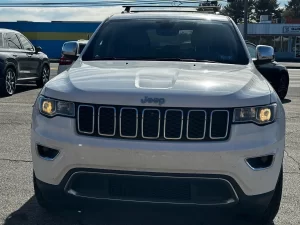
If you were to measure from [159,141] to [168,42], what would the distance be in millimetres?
1878

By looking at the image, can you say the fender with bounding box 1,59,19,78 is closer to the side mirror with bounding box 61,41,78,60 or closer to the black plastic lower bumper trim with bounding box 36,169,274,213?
the side mirror with bounding box 61,41,78,60

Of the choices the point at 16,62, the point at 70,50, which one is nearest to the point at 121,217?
the point at 70,50

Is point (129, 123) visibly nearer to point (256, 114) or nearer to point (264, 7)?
point (256, 114)

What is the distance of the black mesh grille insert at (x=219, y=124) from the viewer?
336 centimetres

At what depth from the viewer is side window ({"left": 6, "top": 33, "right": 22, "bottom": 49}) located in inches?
485

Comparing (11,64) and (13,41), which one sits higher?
(13,41)

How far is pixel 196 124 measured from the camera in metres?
3.37

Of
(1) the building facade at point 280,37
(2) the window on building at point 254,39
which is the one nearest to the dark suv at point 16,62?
(1) the building facade at point 280,37

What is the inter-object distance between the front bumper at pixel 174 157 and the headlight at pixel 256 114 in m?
0.05

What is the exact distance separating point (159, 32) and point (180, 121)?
1.95 m

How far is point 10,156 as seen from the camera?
19.8ft

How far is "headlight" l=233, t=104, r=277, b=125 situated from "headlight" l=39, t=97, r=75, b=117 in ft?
3.84

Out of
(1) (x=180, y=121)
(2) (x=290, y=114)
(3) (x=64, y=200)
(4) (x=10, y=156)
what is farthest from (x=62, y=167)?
(2) (x=290, y=114)

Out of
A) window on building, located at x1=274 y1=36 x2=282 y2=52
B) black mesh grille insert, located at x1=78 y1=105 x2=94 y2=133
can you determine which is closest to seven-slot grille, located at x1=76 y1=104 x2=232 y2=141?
black mesh grille insert, located at x1=78 y1=105 x2=94 y2=133
